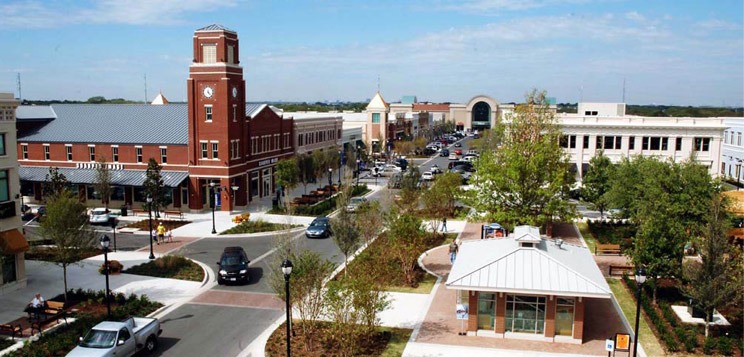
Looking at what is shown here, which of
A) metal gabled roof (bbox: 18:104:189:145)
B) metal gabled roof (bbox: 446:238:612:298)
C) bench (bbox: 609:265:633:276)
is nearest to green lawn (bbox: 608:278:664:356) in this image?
bench (bbox: 609:265:633:276)

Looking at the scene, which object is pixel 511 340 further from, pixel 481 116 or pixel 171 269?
pixel 481 116

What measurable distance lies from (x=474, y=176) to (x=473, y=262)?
14.2 meters

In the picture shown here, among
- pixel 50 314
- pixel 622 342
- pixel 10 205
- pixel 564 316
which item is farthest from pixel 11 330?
pixel 622 342

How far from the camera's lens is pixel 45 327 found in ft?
76.0

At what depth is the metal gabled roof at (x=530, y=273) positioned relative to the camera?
2170cm

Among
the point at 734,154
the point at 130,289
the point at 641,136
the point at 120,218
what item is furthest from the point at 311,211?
the point at 734,154

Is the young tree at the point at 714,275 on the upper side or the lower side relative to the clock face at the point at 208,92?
lower

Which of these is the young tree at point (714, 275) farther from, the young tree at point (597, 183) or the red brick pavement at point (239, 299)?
the young tree at point (597, 183)

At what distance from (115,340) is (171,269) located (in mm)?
12599

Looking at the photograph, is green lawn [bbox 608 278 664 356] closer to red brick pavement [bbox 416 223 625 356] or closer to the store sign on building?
Result: red brick pavement [bbox 416 223 625 356]

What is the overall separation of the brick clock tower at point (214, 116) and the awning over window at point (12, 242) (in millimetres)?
21187

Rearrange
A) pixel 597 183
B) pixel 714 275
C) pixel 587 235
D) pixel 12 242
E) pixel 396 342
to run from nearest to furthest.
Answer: pixel 396 342, pixel 714 275, pixel 12 242, pixel 587 235, pixel 597 183

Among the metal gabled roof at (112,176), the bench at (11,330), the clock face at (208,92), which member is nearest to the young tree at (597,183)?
the clock face at (208,92)

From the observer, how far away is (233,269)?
2938 centimetres
